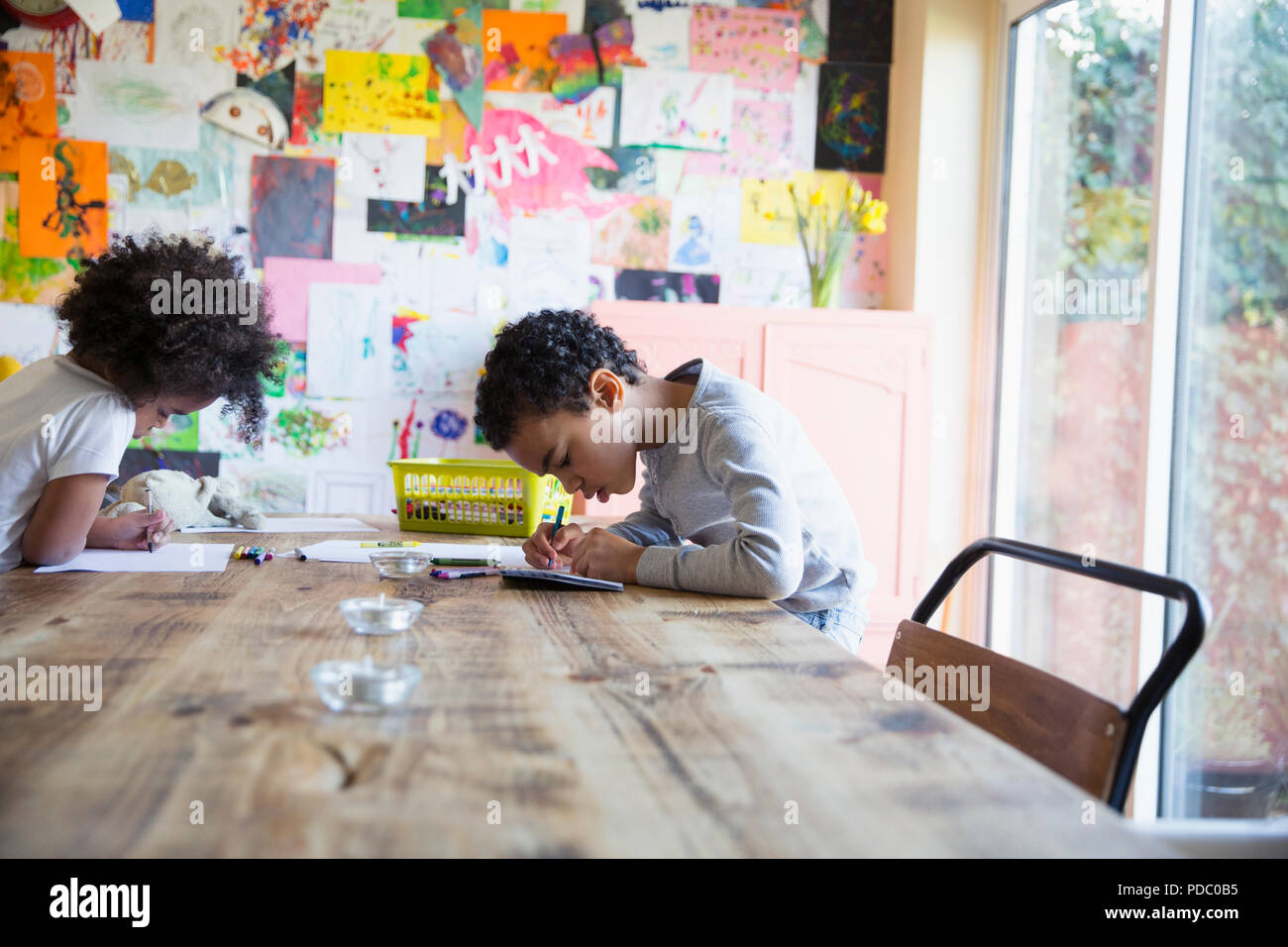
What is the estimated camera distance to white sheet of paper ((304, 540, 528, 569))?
153 cm

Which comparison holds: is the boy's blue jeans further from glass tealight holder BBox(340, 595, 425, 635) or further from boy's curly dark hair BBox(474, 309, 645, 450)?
glass tealight holder BBox(340, 595, 425, 635)

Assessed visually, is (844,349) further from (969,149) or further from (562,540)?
(562,540)

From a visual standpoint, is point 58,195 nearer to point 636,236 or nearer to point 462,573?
point 636,236

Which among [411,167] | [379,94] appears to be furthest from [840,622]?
[379,94]

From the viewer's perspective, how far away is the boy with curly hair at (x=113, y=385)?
1442 millimetres

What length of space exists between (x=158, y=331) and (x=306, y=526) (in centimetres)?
46

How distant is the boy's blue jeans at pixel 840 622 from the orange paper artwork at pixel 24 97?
2.60 metres

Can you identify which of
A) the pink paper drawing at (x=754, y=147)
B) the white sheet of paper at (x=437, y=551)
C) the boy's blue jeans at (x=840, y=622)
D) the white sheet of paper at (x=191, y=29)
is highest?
the white sheet of paper at (x=191, y=29)

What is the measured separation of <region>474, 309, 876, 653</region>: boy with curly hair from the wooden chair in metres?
0.25

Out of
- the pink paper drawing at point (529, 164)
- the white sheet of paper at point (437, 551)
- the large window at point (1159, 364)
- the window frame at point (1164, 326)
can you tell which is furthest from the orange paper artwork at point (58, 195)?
the window frame at point (1164, 326)

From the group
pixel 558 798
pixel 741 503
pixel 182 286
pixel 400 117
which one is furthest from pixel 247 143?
pixel 558 798

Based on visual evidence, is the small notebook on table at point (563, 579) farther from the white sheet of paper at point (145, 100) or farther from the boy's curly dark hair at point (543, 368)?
the white sheet of paper at point (145, 100)

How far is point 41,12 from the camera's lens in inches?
112
